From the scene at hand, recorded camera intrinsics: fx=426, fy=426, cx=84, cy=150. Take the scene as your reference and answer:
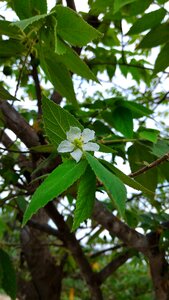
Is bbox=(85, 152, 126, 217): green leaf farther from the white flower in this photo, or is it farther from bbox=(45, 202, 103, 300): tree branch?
bbox=(45, 202, 103, 300): tree branch

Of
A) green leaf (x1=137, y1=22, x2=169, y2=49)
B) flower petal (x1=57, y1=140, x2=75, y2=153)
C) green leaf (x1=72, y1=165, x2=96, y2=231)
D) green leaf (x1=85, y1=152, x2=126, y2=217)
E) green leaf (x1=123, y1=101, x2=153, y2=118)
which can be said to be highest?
green leaf (x1=137, y1=22, x2=169, y2=49)

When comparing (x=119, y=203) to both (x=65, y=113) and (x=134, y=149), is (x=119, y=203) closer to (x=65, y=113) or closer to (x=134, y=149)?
(x=65, y=113)

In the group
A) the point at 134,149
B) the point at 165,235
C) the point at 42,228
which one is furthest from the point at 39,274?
the point at 134,149

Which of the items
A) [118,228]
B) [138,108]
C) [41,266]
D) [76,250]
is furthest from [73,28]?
[41,266]

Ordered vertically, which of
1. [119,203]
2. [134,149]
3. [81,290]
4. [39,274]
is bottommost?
[119,203]

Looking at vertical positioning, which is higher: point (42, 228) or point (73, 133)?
point (42, 228)

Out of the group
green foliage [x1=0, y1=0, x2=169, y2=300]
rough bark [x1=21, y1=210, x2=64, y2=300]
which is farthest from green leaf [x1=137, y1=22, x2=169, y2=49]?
rough bark [x1=21, y1=210, x2=64, y2=300]

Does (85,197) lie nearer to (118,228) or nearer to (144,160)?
(144,160)

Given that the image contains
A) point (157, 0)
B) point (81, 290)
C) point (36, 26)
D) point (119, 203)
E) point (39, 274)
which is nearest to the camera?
point (119, 203)
